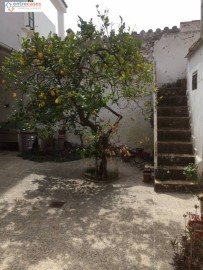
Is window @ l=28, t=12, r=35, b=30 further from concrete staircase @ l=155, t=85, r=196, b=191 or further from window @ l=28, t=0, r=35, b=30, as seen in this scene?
concrete staircase @ l=155, t=85, r=196, b=191

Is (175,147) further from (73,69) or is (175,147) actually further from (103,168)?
(73,69)

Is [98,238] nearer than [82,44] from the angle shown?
Yes

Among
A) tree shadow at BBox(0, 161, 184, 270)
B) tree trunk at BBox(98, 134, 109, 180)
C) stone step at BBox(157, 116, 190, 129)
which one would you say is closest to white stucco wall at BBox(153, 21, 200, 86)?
stone step at BBox(157, 116, 190, 129)

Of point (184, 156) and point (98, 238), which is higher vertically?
point (184, 156)

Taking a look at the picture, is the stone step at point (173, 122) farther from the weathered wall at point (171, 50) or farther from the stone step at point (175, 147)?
the weathered wall at point (171, 50)

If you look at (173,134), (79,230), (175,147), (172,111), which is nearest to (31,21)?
(172,111)

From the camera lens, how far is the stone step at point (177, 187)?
622cm

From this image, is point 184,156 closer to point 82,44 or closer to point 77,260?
point 82,44

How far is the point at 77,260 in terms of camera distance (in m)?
3.60

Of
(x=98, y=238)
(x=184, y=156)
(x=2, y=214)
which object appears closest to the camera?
(x=98, y=238)

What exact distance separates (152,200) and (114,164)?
10.4ft

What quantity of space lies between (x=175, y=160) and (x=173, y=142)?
0.69 m

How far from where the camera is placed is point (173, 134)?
307 inches

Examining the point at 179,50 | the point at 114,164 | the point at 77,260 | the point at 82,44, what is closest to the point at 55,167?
the point at 114,164
